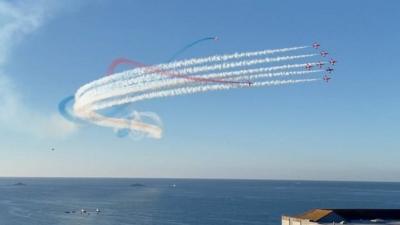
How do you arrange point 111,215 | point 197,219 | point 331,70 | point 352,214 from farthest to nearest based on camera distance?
1. point 111,215
2. point 197,219
3. point 352,214
4. point 331,70

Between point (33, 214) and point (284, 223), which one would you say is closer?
point (284, 223)

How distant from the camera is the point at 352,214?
96.2 meters

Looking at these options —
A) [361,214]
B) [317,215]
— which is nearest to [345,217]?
[361,214]

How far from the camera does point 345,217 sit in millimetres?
94938

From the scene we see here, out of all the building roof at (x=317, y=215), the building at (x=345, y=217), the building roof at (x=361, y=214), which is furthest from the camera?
the building roof at (x=361, y=214)

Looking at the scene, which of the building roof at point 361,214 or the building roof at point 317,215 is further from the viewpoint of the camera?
the building roof at point 361,214

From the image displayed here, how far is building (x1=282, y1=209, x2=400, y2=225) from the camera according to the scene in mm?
88250

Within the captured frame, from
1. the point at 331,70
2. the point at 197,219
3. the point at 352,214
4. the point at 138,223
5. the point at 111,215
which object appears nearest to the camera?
the point at 331,70

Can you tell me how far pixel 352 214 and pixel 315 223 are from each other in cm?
1335

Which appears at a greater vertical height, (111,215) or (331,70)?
(331,70)

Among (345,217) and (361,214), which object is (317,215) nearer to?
(345,217)

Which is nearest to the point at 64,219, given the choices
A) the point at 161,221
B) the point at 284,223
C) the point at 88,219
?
the point at 88,219

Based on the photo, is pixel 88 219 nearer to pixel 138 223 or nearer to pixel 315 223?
pixel 138 223

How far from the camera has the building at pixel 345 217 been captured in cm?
8825
